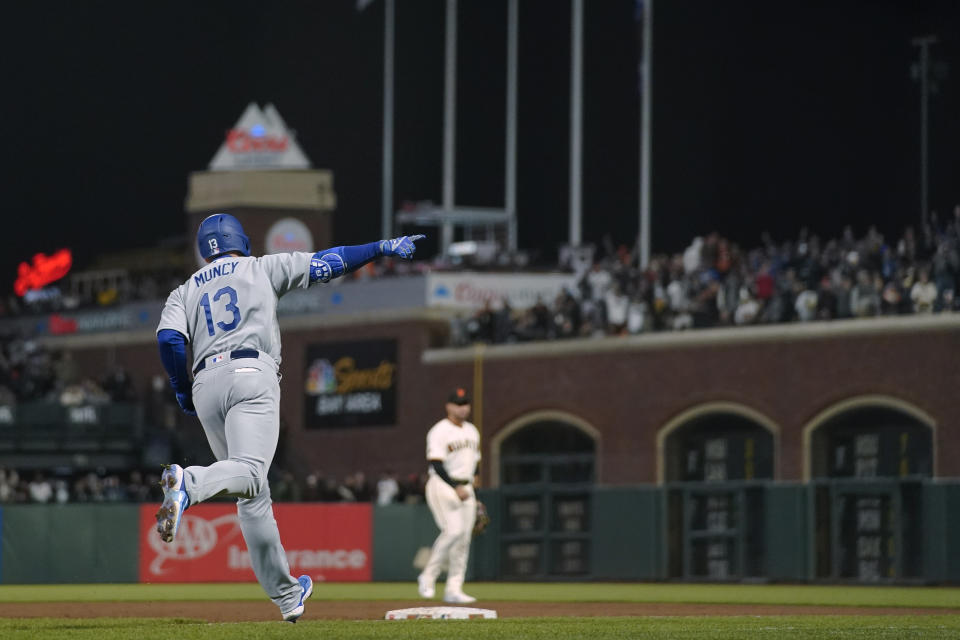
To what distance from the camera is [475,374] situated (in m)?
39.3

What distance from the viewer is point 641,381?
118ft

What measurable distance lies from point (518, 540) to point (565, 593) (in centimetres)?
516

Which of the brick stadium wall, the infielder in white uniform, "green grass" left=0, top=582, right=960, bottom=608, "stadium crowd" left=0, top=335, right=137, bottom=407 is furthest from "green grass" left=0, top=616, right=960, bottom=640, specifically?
"stadium crowd" left=0, top=335, right=137, bottom=407

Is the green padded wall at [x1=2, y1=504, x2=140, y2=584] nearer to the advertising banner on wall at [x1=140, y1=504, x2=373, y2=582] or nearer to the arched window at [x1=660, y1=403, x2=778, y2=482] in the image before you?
the advertising banner on wall at [x1=140, y1=504, x2=373, y2=582]

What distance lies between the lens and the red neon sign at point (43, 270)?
172 ft

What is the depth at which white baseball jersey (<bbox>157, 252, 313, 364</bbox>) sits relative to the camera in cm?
987

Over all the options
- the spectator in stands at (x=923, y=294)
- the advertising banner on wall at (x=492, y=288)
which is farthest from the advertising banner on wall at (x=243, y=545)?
the advertising banner on wall at (x=492, y=288)

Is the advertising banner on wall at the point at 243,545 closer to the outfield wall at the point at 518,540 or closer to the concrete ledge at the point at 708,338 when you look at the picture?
the outfield wall at the point at 518,540

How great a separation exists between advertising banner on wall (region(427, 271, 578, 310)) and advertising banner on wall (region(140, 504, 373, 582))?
15.2 m

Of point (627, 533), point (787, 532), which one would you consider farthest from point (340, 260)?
point (627, 533)

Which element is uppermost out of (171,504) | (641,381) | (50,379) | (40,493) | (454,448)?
(50,379)

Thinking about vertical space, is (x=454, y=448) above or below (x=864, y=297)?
below

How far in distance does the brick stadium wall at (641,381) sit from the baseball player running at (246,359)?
72.1 feet

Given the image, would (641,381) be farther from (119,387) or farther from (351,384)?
(119,387)
